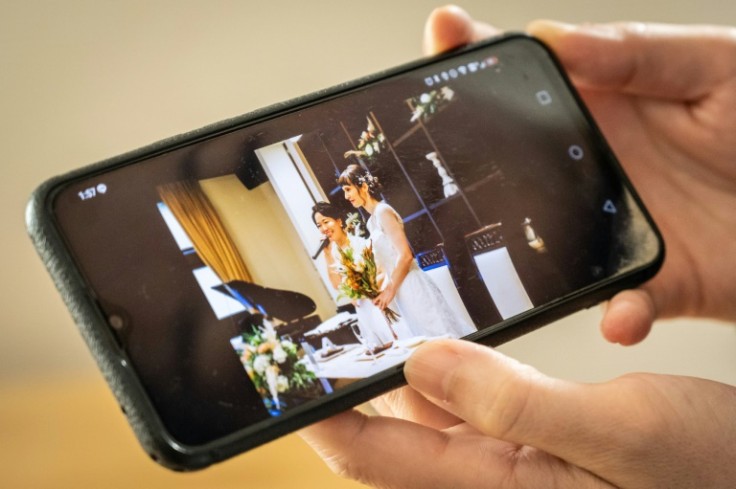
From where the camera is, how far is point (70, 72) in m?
0.83

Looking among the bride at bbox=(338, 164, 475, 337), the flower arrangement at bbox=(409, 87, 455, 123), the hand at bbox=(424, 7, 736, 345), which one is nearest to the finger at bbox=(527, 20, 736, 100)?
the hand at bbox=(424, 7, 736, 345)

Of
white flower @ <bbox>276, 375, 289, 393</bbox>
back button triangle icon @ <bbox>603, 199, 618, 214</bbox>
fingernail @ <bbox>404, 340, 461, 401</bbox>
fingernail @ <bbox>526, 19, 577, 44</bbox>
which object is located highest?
fingernail @ <bbox>526, 19, 577, 44</bbox>

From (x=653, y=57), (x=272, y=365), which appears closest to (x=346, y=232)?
(x=272, y=365)

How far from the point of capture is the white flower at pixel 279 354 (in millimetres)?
481

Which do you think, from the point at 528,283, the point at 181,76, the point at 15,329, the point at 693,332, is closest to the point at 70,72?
the point at 181,76

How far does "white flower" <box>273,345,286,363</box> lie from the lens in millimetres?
481

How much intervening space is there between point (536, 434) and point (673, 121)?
16.2 inches

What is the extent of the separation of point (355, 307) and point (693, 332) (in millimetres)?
680

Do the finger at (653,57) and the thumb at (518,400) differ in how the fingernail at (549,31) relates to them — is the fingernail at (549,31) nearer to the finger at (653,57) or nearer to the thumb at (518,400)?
the finger at (653,57)

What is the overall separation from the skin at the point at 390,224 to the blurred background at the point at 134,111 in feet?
1.27

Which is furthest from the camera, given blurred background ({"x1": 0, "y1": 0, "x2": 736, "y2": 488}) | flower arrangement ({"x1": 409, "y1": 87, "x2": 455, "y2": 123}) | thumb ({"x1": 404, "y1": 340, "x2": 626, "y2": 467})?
blurred background ({"x1": 0, "y1": 0, "x2": 736, "y2": 488})

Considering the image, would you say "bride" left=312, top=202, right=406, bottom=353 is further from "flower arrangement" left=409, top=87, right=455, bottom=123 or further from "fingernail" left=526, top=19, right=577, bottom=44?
"fingernail" left=526, top=19, right=577, bottom=44

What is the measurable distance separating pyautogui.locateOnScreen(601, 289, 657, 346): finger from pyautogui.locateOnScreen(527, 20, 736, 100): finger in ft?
0.73

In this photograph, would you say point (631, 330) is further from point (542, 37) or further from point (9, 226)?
point (9, 226)
